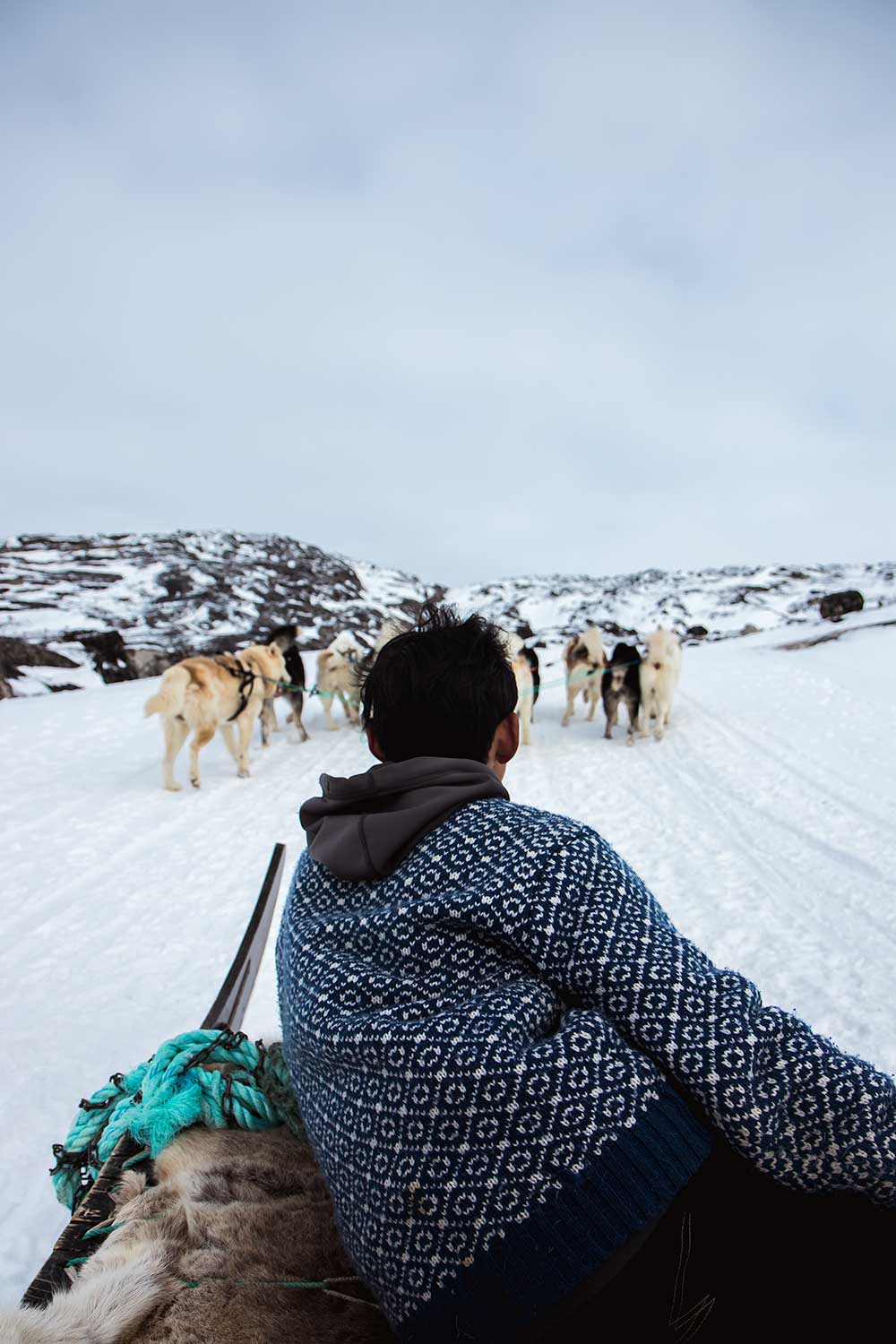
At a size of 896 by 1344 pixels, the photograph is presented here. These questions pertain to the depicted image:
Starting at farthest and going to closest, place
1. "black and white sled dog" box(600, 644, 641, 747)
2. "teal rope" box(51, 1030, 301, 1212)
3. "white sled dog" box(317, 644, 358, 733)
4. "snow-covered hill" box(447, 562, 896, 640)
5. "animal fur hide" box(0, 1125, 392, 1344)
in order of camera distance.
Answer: "snow-covered hill" box(447, 562, 896, 640) → "white sled dog" box(317, 644, 358, 733) → "black and white sled dog" box(600, 644, 641, 747) → "teal rope" box(51, 1030, 301, 1212) → "animal fur hide" box(0, 1125, 392, 1344)

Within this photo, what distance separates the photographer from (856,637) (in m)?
15.0

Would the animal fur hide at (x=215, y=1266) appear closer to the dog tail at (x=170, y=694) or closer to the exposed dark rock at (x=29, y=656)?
the dog tail at (x=170, y=694)

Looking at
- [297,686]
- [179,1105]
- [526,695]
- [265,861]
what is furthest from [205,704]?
[179,1105]

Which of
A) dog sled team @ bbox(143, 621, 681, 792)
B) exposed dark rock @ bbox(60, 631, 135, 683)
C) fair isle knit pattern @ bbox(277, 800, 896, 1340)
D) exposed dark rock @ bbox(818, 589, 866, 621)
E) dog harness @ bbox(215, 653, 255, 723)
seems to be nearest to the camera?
fair isle knit pattern @ bbox(277, 800, 896, 1340)

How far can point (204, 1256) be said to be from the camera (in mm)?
1203

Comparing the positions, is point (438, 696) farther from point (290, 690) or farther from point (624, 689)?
point (290, 690)

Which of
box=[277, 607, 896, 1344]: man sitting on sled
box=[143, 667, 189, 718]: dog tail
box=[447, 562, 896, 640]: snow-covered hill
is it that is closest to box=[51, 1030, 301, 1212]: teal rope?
box=[277, 607, 896, 1344]: man sitting on sled

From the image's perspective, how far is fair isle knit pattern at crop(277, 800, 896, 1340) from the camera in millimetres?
930

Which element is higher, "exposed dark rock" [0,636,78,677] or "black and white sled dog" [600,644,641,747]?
"exposed dark rock" [0,636,78,677]

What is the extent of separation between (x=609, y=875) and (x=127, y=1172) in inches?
48.5

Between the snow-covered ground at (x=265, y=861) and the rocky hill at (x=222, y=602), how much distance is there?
5.93m

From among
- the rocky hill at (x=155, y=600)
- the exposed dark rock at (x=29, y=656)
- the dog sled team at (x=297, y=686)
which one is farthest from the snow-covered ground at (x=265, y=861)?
the rocky hill at (x=155, y=600)

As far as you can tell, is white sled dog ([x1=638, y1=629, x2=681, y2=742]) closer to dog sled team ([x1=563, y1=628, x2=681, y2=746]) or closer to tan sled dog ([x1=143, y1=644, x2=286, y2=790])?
dog sled team ([x1=563, y1=628, x2=681, y2=746])

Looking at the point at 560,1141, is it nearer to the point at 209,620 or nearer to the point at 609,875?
the point at 609,875
